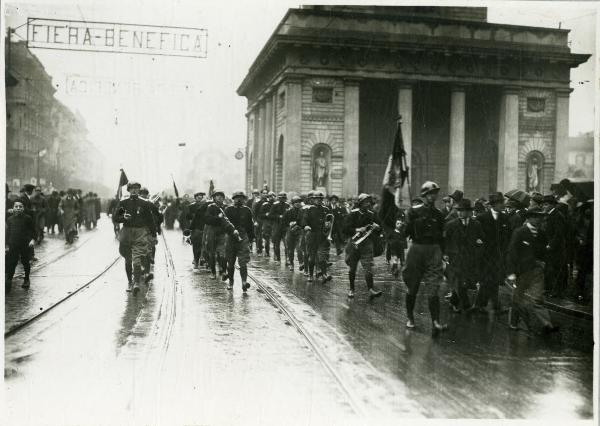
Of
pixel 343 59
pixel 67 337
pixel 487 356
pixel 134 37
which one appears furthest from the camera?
pixel 343 59

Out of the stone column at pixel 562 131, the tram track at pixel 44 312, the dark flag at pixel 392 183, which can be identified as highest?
the stone column at pixel 562 131

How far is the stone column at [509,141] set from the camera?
35.4m

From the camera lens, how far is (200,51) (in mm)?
14523

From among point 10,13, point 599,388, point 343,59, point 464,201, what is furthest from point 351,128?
point 599,388

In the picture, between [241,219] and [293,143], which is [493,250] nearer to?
[241,219]

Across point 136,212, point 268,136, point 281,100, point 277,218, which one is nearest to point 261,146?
point 268,136

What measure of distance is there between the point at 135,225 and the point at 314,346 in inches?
Result: 232

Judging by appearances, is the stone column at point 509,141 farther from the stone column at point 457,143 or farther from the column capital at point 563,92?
the stone column at point 457,143

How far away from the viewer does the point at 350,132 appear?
113ft

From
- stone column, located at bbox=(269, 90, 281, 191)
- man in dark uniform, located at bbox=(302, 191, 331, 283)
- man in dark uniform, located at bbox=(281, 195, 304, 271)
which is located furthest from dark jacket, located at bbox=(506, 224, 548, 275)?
stone column, located at bbox=(269, 90, 281, 191)

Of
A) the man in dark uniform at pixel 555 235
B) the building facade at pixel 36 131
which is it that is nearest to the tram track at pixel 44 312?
the building facade at pixel 36 131

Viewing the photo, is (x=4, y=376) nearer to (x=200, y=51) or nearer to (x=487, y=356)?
(x=487, y=356)

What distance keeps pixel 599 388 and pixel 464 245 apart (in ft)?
15.3

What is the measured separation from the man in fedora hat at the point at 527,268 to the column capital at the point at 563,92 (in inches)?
1135
